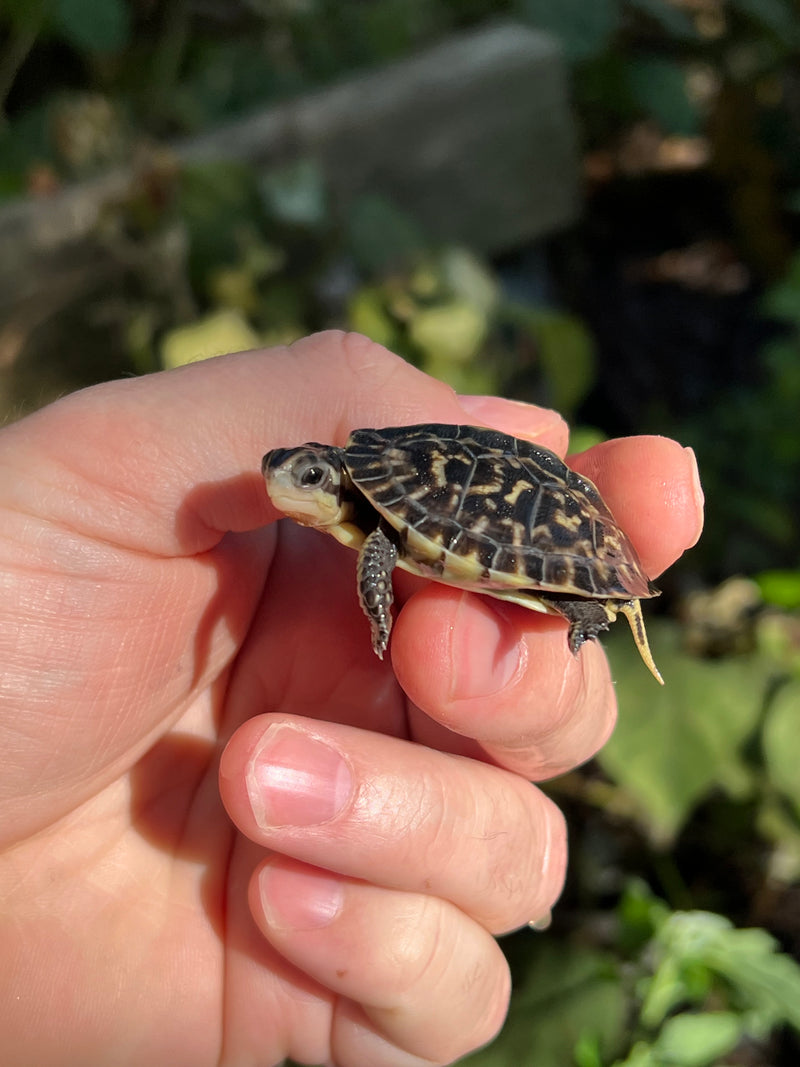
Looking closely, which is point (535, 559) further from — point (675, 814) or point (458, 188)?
point (458, 188)

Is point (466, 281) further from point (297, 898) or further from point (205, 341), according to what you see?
point (297, 898)

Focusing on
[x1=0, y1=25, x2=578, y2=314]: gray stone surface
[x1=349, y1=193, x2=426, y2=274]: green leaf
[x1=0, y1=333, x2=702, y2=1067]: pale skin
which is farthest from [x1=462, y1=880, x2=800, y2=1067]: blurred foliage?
[x1=0, y1=25, x2=578, y2=314]: gray stone surface

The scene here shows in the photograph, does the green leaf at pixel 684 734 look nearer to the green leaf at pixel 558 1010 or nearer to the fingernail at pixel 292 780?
the green leaf at pixel 558 1010

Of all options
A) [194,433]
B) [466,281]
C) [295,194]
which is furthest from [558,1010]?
[295,194]

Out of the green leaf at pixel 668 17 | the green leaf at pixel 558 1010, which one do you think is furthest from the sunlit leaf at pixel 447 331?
the green leaf at pixel 668 17

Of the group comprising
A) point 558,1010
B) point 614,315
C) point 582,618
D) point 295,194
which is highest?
point 582,618

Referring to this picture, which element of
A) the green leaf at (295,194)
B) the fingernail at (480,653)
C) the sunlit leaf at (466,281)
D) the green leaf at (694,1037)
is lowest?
the green leaf at (694,1037)

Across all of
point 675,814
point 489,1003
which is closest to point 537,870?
point 489,1003
